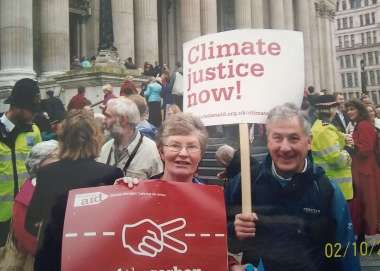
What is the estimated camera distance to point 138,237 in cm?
279

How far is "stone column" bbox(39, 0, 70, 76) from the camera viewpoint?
17703 millimetres

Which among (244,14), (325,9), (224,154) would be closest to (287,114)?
(224,154)

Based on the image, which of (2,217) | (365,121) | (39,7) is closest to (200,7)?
(39,7)

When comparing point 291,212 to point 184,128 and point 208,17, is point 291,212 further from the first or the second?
point 208,17

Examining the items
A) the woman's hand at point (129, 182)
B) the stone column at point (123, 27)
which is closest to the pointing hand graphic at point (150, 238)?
the woman's hand at point (129, 182)

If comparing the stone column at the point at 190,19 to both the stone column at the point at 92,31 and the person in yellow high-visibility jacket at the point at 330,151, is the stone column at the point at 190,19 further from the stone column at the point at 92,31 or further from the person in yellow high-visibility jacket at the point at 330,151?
the person in yellow high-visibility jacket at the point at 330,151

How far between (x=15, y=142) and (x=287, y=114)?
2006mm

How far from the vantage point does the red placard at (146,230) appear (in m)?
2.77

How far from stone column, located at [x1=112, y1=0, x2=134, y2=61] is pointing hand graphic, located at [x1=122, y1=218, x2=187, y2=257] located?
17267 mm

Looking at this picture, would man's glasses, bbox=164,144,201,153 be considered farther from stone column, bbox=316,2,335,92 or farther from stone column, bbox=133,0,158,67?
stone column, bbox=316,2,335,92

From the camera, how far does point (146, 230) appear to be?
2.81 metres

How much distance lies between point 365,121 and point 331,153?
4.65 ft

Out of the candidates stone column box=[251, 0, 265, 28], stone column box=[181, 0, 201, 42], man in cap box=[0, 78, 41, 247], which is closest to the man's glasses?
man in cap box=[0, 78, 41, 247]

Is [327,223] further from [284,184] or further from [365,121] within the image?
[365,121]
